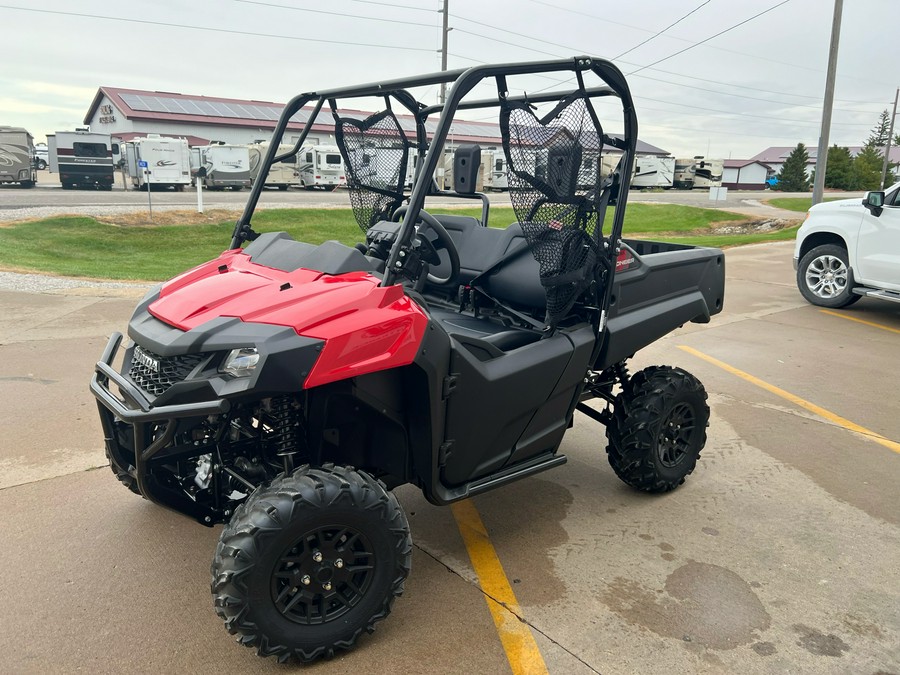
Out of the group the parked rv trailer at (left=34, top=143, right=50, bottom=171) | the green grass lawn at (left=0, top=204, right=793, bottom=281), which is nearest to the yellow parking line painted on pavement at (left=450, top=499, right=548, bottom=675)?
the green grass lawn at (left=0, top=204, right=793, bottom=281)

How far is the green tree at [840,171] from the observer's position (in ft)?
155

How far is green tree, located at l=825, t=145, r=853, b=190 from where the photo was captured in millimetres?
47312

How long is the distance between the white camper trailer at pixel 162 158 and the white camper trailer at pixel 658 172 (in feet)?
92.2

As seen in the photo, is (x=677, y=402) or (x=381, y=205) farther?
(x=381, y=205)

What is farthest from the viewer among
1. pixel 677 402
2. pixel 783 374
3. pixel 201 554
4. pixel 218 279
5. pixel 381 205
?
pixel 783 374

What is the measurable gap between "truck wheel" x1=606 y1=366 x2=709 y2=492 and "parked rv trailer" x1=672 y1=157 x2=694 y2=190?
4911 centimetres

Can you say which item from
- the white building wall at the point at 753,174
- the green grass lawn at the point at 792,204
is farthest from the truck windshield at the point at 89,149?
the white building wall at the point at 753,174

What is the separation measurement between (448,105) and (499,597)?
6.84 ft

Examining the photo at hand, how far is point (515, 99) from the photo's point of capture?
346 cm

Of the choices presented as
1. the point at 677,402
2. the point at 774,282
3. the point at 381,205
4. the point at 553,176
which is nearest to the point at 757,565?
the point at 677,402

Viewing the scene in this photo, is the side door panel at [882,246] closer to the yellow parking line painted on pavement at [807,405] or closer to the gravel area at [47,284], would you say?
the yellow parking line painted on pavement at [807,405]

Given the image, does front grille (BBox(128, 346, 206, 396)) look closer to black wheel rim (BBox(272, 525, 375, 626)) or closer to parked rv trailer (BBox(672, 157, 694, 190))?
black wheel rim (BBox(272, 525, 375, 626))

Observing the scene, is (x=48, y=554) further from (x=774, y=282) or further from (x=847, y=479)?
(x=774, y=282)

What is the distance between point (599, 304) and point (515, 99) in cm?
110
